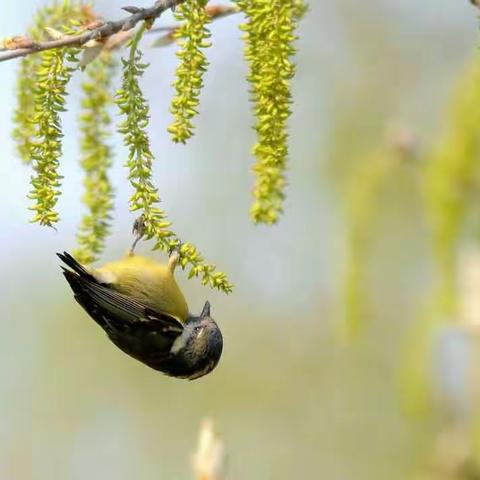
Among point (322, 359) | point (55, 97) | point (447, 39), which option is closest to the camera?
point (55, 97)

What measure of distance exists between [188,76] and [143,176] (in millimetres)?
130

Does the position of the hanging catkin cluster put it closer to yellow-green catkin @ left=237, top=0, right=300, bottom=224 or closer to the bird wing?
yellow-green catkin @ left=237, top=0, right=300, bottom=224

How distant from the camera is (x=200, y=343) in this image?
1.96 meters

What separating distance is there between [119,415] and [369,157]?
6149 millimetres

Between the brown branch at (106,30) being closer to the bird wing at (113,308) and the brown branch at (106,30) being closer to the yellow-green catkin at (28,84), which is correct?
the yellow-green catkin at (28,84)

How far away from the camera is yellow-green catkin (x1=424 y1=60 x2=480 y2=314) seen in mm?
2035

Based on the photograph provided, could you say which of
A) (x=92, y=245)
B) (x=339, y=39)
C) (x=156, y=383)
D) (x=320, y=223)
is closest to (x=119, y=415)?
(x=156, y=383)

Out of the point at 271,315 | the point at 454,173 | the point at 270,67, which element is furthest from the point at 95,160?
the point at 271,315

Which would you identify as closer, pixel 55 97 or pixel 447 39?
pixel 55 97

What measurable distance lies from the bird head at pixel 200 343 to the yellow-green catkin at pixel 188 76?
0.66 m

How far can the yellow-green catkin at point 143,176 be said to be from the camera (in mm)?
1284

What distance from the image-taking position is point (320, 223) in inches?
259

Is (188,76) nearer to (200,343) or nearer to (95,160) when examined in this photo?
(95,160)

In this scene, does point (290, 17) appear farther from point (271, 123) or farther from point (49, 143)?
point (49, 143)
